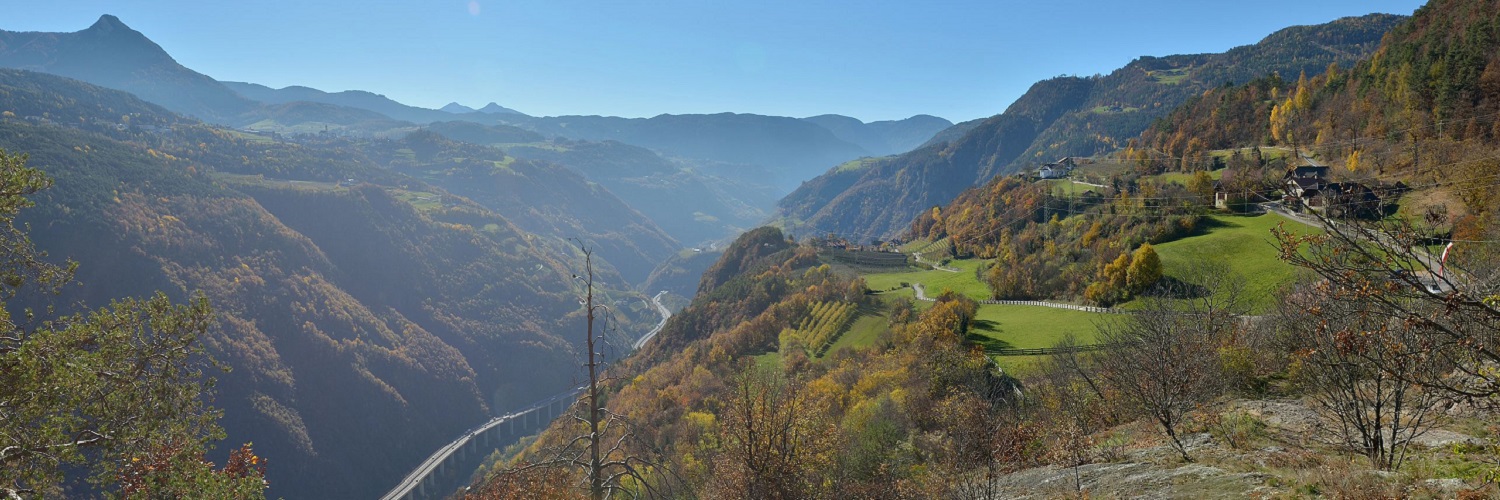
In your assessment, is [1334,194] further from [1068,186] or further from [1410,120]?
[1068,186]

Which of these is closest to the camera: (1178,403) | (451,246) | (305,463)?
(1178,403)

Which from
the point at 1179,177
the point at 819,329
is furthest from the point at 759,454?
the point at 1179,177

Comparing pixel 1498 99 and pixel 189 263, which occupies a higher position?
pixel 1498 99

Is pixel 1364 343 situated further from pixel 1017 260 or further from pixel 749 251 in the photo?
pixel 749 251

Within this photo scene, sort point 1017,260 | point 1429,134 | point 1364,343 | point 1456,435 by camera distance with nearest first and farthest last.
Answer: point 1364,343 < point 1456,435 < point 1429,134 < point 1017,260

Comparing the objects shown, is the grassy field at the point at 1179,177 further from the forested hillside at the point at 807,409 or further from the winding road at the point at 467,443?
the winding road at the point at 467,443

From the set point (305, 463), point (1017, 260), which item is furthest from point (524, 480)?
point (305, 463)

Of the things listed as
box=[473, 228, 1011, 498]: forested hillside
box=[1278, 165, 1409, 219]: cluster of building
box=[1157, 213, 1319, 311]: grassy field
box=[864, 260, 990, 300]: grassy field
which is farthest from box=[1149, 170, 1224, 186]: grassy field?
box=[473, 228, 1011, 498]: forested hillside

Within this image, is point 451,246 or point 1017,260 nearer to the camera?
point 1017,260

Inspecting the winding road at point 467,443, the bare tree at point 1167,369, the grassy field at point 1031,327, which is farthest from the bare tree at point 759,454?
the winding road at point 467,443
